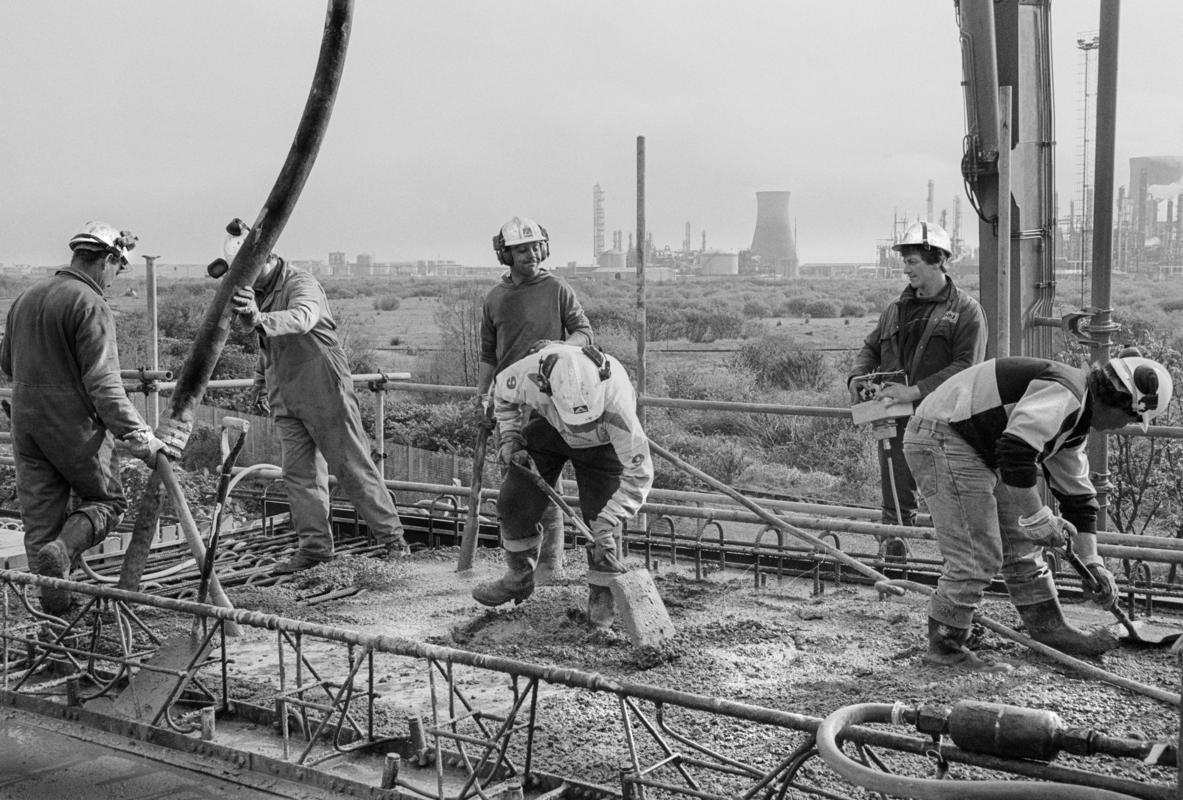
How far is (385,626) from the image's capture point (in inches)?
269

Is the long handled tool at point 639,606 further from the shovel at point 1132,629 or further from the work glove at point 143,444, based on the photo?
the work glove at point 143,444

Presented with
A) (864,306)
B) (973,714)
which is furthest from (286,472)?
(864,306)

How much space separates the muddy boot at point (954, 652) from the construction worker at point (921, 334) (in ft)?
5.23

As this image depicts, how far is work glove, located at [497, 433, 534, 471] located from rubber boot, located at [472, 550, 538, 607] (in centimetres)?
50

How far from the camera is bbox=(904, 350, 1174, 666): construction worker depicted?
5.28m

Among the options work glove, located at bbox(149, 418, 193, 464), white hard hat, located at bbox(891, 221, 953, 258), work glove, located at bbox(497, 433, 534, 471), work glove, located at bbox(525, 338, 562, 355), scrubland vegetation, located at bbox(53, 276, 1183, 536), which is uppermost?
white hard hat, located at bbox(891, 221, 953, 258)

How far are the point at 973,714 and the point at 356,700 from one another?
2927mm

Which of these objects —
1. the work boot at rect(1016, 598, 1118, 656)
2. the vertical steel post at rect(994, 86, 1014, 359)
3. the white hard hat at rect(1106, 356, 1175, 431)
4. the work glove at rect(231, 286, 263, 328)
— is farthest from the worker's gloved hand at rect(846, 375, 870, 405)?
the work glove at rect(231, 286, 263, 328)

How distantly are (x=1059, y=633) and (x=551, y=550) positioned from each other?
2963mm

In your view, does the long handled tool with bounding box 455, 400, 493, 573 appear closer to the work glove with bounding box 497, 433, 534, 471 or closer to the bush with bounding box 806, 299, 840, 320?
the work glove with bounding box 497, 433, 534, 471

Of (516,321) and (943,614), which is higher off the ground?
(516,321)

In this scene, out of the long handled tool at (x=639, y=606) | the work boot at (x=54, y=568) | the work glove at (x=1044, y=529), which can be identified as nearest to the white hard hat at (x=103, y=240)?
the work boot at (x=54, y=568)

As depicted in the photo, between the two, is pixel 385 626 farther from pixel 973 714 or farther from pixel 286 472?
pixel 973 714

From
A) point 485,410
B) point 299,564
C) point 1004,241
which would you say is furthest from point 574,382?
point 1004,241
